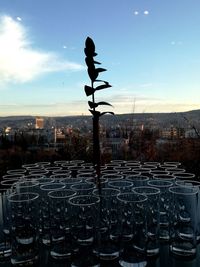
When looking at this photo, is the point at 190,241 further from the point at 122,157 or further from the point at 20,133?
the point at 20,133

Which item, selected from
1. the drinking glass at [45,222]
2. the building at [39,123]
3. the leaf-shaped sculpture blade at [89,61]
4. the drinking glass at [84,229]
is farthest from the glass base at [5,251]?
the building at [39,123]

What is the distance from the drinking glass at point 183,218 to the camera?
1.15 metres

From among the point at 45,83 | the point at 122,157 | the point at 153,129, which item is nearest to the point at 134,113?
the point at 153,129

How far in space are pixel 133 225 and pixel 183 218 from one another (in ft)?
0.73

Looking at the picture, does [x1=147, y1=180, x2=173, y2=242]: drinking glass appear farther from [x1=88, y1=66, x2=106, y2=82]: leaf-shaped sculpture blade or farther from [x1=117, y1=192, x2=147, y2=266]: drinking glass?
[x1=88, y1=66, x2=106, y2=82]: leaf-shaped sculpture blade

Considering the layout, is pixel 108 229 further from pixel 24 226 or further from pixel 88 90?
pixel 88 90

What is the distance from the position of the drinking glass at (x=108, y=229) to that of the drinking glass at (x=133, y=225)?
0.9 inches

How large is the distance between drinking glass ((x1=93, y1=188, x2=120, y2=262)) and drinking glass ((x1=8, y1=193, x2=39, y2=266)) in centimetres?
23

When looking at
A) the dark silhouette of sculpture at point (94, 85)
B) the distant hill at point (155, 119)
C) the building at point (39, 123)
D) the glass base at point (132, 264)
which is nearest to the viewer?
the glass base at point (132, 264)

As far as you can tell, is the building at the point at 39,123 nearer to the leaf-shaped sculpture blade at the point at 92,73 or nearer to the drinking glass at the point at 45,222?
the leaf-shaped sculpture blade at the point at 92,73

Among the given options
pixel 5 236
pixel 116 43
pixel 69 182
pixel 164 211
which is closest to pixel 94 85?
pixel 69 182

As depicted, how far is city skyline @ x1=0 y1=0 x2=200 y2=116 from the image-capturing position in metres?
4.26

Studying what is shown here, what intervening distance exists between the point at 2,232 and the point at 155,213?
65cm

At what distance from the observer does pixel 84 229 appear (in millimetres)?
1088
